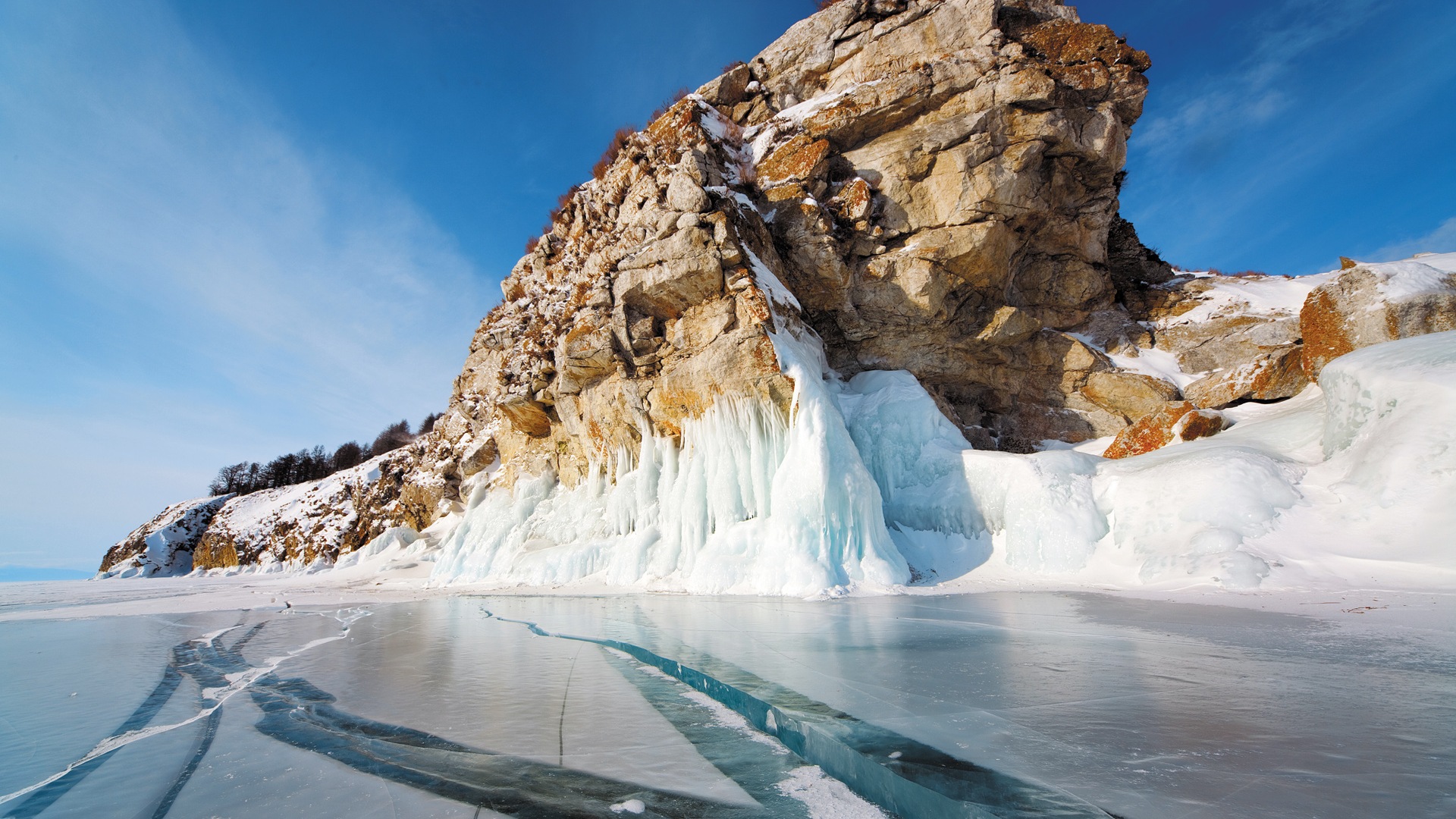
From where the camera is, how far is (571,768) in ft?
7.21

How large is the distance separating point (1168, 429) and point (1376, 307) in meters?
4.09

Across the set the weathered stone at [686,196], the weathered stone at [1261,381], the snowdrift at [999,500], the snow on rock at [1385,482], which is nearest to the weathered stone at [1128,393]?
the weathered stone at [1261,381]

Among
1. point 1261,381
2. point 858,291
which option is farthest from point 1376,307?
point 858,291

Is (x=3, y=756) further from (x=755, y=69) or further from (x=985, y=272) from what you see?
(x=755, y=69)

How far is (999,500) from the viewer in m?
11.9

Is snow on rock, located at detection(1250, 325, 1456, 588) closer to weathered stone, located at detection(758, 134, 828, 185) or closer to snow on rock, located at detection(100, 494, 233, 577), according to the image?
weathered stone, located at detection(758, 134, 828, 185)

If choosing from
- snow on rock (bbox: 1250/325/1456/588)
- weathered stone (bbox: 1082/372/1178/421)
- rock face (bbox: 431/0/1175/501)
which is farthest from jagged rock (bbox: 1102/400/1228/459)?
snow on rock (bbox: 1250/325/1456/588)

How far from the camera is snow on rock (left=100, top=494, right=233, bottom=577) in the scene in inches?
1218

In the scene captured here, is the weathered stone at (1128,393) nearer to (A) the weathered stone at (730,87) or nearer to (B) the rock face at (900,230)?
(B) the rock face at (900,230)

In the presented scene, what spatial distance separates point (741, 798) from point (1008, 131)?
18.3 metres

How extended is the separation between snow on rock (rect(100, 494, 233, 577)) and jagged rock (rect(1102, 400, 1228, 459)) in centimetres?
4465

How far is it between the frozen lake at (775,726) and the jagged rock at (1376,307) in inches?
397

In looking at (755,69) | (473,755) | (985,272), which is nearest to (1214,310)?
(985,272)

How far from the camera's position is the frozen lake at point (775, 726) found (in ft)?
5.98
